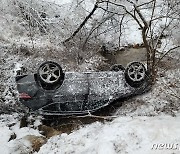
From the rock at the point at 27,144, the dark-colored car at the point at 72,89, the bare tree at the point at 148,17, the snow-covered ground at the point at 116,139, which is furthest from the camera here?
the bare tree at the point at 148,17

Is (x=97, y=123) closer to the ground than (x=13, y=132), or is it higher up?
higher up

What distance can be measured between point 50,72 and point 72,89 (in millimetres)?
763

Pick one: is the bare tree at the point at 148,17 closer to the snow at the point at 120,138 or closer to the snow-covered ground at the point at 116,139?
the snow-covered ground at the point at 116,139

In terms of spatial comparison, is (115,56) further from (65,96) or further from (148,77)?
(65,96)

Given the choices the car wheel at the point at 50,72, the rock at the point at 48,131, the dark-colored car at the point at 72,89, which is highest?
the car wheel at the point at 50,72

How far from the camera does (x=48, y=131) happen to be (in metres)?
7.72

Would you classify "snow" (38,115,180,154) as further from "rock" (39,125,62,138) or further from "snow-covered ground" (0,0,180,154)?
"rock" (39,125,62,138)

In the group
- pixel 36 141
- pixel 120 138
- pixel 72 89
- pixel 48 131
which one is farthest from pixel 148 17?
pixel 36 141

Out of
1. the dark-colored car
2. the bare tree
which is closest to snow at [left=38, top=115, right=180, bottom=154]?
the dark-colored car

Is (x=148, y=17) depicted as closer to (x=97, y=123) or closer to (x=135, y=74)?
(x=135, y=74)

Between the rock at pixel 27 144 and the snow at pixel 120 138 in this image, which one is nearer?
the snow at pixel 120 138

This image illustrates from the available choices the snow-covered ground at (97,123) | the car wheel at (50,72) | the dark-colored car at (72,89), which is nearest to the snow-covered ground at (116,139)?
the snow-covered ground at (97,123)

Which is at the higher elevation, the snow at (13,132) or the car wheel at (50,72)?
the car wheel at (50,72)

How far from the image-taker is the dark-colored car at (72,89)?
7742 mm
